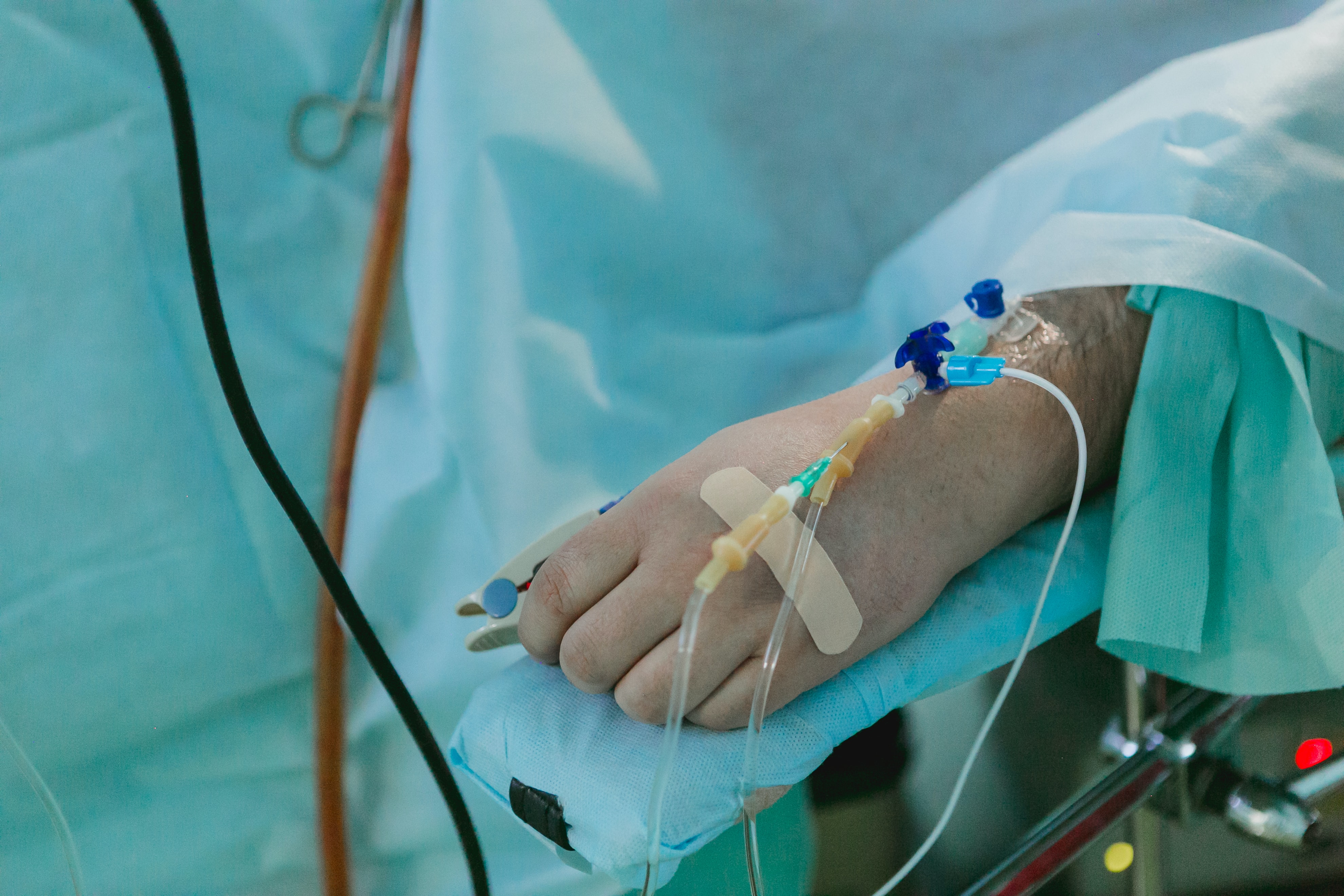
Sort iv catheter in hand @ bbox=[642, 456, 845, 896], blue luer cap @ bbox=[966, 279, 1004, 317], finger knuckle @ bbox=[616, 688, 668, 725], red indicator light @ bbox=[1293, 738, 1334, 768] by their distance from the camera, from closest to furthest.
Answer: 1. iv catheter in hand @ bbox=[642, 456, 845, 896]
2. finger knuckle @ bbox=[616, 688, 668, 725]
3. blue luer cap @ bbox=[966, 279, 1004, 317]
4. red indicator light @ bbox=[1293, 738, 1334, 768]

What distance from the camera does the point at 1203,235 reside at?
0.71 m

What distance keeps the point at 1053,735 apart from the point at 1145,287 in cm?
40

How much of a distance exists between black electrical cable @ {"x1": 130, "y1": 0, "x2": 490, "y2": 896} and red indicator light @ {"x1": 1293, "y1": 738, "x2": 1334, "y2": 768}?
713 mm

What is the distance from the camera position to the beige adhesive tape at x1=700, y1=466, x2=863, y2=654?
0.59 metres

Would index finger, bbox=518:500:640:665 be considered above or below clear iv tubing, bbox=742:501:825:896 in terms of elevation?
above

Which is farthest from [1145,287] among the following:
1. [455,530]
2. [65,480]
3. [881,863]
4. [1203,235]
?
[65,480]

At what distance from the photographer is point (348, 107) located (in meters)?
0.89

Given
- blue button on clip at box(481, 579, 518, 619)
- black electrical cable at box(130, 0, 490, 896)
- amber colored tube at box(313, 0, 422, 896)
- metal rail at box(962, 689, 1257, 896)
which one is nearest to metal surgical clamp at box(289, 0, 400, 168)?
amber colored tube at box(313, 0, 422, 896)

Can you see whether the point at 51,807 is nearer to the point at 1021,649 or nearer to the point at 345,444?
the point at 345,444

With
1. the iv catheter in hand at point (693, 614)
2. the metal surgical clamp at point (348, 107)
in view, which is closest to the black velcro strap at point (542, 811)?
the iv catheter in hand at point (693, 614)

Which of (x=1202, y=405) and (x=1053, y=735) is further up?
(x=1202, y=405)

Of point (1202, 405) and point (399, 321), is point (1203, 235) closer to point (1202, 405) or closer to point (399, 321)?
point (1202, 405)

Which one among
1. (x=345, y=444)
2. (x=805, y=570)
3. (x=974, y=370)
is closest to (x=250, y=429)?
(x=345, y=444)

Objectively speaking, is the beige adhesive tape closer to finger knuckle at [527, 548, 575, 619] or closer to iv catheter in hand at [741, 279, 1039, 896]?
iv catheter in hand at [741, 279, 1039, 896]
